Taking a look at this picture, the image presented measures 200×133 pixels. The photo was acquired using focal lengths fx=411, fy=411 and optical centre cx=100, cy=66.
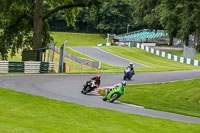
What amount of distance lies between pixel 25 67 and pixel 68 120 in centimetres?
1969

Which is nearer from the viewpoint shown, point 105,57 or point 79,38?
point 105,57

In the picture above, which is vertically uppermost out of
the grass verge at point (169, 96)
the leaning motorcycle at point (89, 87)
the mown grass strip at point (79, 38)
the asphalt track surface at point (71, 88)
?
the mown grass strip at point (79, 38)

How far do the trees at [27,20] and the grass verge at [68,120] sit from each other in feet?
68.2

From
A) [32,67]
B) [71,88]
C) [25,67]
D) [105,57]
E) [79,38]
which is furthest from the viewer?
[79,38]

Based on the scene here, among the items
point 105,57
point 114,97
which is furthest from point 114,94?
point 105,57

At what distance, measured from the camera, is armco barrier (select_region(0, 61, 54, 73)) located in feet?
101

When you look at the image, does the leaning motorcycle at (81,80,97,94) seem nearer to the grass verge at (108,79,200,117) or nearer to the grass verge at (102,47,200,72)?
the grass verge at (108,79,200,117)

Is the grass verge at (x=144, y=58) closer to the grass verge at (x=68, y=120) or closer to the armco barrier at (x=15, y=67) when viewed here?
the armco barrier at (x=15, y=67)

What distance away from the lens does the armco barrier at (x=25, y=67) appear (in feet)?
101

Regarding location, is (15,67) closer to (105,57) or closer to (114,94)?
(114,94)

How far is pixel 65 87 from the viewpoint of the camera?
24156 mm

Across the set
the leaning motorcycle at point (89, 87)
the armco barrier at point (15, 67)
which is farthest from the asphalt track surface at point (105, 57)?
the leaning motorcycle at point (89, 87)

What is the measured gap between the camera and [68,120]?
12930 millimetres

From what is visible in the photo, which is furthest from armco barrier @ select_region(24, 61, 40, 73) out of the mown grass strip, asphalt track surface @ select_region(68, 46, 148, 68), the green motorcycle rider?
the mown grass strip
